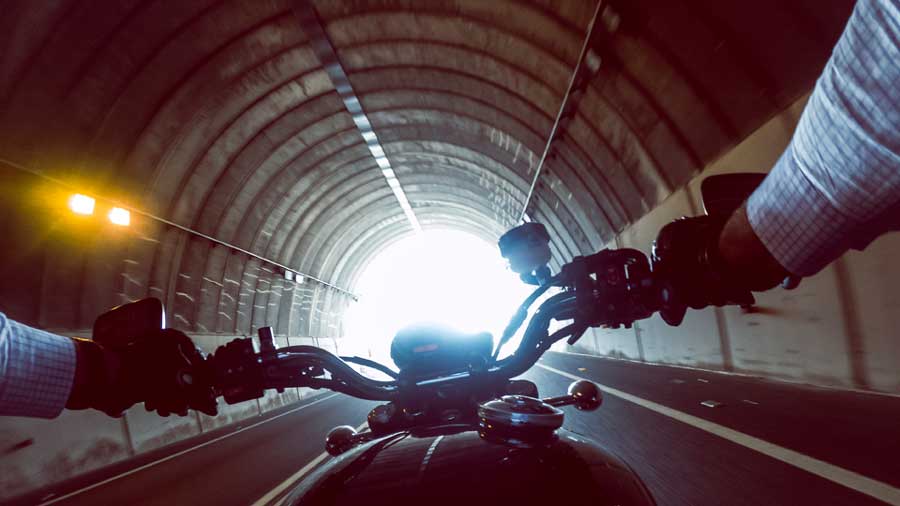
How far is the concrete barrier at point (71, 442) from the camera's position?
5980 mm

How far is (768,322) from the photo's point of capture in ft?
22.9

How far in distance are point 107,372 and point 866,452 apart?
4.60 metres

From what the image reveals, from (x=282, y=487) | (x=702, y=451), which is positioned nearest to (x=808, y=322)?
(x=702, y=451)

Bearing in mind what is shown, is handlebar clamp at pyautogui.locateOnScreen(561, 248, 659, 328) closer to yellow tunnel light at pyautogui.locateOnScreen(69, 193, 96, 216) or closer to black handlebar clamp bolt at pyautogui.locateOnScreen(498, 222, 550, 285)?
black handlebar clamp bolt at pyautogui.locateOnScreen(498, 222, 550, 285)

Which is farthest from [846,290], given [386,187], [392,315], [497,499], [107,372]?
[392,315]

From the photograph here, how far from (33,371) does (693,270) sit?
1.97 metres

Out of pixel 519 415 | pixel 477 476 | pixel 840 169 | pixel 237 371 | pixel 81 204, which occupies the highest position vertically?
pixel 81 204

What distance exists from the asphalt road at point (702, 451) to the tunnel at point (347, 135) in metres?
1.26

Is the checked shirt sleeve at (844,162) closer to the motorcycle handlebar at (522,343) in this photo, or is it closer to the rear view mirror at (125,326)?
the motorcycle handlebar at (522,343)

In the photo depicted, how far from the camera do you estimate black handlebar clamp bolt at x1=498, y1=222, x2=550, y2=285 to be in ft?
5.75

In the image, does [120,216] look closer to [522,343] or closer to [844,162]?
[522,343]

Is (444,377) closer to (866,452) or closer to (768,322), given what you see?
(866,452)

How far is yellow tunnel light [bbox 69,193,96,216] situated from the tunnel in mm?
138

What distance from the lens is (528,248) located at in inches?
69.1
